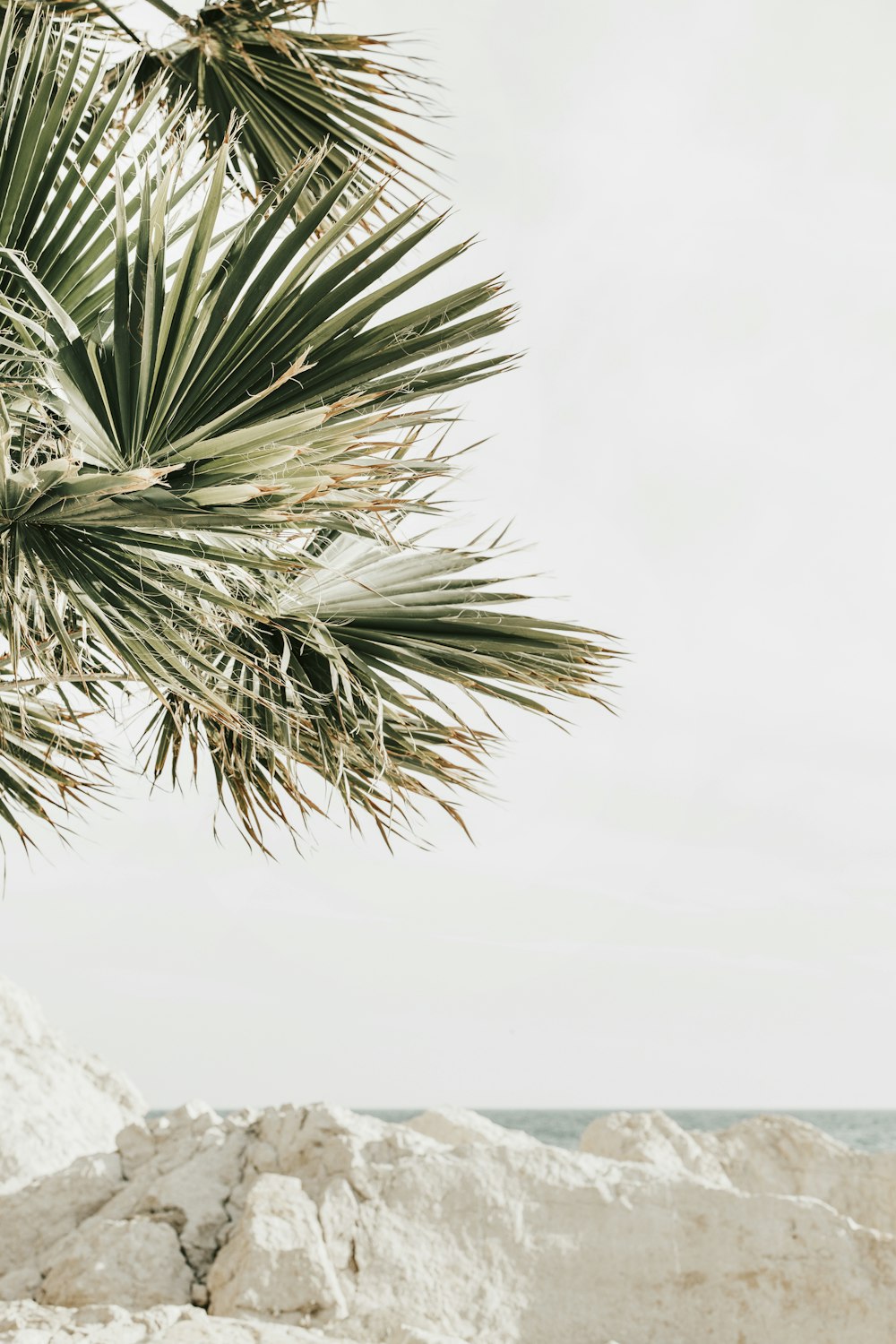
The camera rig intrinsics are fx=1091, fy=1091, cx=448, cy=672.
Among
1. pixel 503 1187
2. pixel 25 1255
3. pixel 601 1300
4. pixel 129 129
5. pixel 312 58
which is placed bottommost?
pixel 25 1255

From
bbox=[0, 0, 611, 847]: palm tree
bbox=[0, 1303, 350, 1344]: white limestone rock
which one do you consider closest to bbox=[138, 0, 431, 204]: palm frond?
bbox=[0, 0, 611, 847]: palm tree

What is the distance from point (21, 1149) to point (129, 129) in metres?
5.43

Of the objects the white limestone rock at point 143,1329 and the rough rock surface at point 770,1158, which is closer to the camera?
the white limestone rock at point 143,1329

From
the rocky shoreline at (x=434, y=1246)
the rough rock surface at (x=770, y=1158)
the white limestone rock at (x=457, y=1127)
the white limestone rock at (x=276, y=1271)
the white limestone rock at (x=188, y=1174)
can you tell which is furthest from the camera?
the white limestone rock at (x=457, y=1127)

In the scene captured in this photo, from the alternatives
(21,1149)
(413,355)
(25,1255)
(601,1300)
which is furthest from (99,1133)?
(413,355)

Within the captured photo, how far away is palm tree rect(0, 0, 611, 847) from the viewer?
8.35ft

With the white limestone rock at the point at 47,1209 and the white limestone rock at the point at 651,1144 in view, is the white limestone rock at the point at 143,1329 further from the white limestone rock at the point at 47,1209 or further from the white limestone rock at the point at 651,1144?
the white limestone rock at the point at 651,1144

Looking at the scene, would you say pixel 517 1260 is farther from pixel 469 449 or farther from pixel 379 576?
pixel 469 449

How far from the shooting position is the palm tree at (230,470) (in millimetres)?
2545

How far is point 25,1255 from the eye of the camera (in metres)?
4.68

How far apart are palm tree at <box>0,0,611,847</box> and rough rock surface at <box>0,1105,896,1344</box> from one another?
1.73 m

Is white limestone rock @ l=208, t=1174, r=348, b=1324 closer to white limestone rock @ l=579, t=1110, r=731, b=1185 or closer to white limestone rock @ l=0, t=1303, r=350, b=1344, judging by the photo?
white limestone rock @ l=0, t=1303, r=350, b=1344

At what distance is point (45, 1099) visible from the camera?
270 inches

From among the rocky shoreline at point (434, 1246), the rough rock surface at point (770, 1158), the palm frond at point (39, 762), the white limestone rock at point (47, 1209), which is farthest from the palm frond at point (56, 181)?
the rough rock surface at point (770, 1158)
